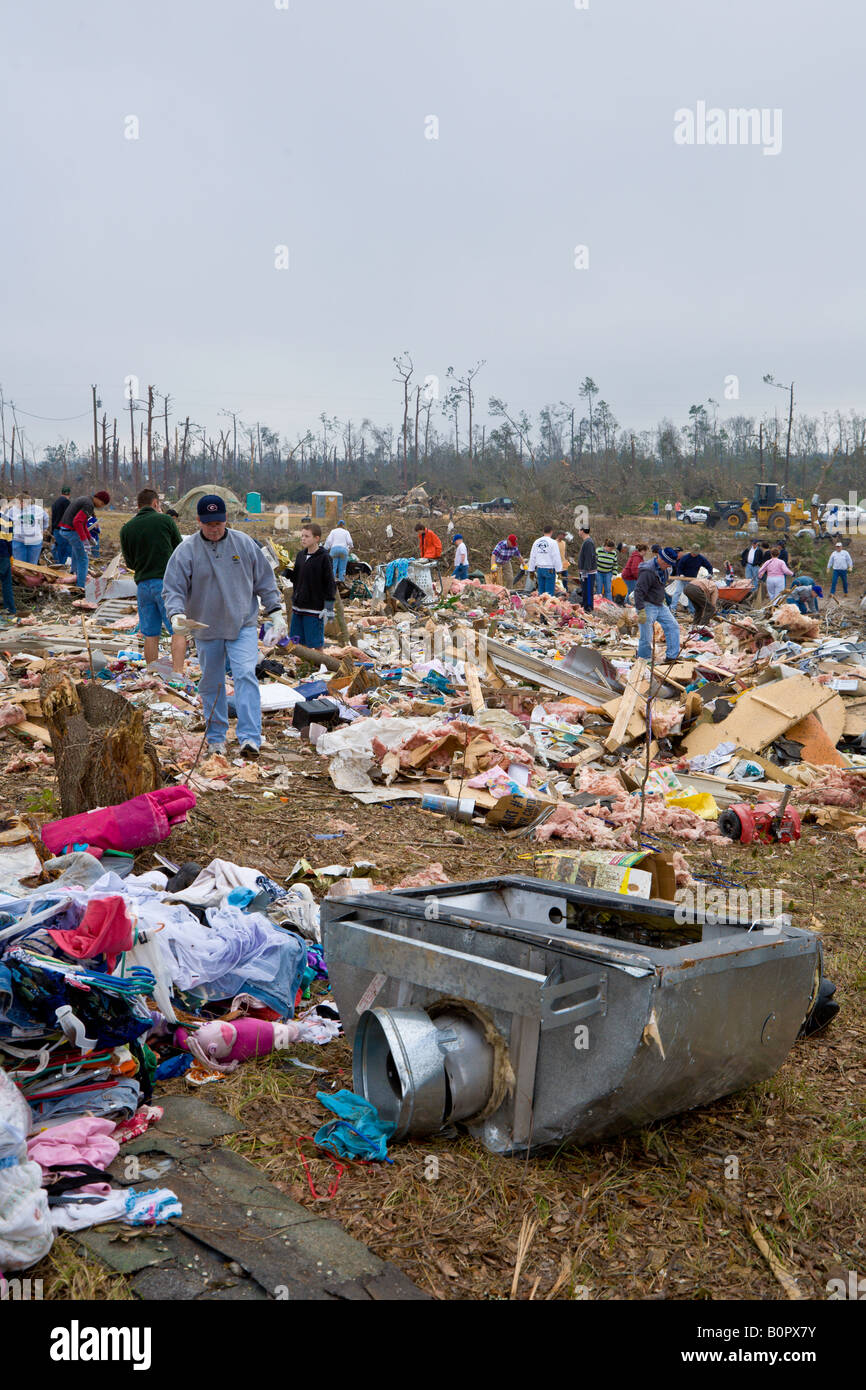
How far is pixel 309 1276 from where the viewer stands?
229 centimetres

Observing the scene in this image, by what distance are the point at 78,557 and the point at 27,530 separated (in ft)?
2.88

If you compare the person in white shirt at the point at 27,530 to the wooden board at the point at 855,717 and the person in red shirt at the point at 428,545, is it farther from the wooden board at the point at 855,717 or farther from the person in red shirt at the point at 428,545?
the wooden board at the point at 855,717

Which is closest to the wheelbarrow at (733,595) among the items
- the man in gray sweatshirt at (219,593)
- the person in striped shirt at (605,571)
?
the person in striped shirt at (605,571)

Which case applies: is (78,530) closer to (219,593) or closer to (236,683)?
(236,683)

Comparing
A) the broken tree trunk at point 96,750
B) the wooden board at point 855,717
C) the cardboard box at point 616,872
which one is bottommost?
the wooden board at point 855,717

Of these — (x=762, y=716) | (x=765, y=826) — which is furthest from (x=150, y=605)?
(x=765, y=826)

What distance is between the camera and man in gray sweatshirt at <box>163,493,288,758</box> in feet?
22.4

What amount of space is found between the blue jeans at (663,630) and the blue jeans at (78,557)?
8.28 meters

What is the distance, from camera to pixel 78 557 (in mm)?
15289

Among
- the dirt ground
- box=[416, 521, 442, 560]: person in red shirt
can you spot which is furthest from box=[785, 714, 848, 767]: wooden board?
box=[416, 521, 442, 560]: person in red shirt

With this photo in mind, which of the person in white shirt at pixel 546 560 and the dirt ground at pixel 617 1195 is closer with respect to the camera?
the dirt ground at pixel 617 1195

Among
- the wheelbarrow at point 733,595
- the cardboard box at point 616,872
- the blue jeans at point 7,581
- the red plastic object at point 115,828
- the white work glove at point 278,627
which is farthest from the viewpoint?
the wheelbarrow at point 733,595

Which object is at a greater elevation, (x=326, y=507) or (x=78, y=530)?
(x=326, y=507)

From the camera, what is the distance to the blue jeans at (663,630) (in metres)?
12.0
